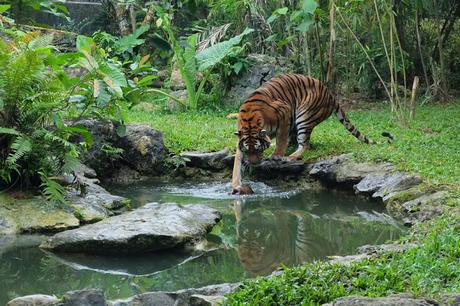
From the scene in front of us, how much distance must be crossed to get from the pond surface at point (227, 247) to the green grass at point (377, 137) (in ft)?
2.52

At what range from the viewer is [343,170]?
29.4 feet

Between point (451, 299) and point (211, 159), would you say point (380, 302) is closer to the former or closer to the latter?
point (451, 299)

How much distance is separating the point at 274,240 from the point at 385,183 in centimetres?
182

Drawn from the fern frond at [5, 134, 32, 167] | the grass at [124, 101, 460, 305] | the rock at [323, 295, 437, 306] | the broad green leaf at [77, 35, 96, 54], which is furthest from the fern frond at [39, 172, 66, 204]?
the rock at [323, 295, 437, 306]

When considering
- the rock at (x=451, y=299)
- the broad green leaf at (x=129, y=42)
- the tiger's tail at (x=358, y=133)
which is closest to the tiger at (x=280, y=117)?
the tiger's tail at (x=358, y=133)

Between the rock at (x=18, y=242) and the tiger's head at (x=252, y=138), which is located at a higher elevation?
the tiger's head at (x=252, y=138)

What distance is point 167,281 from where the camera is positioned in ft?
18.2

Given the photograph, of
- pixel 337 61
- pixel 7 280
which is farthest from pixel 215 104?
pixel 7 280

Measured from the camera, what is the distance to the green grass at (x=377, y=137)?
8.38 m

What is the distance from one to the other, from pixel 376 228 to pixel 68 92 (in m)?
3.62

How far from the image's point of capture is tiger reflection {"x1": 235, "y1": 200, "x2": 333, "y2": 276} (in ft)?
20.3

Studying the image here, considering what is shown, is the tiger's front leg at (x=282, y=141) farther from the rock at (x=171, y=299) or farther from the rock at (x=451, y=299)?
the rock at (x=451, y=299)

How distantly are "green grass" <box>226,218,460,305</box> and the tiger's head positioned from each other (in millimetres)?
4466

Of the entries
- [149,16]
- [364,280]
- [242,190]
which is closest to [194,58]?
[149,16]
